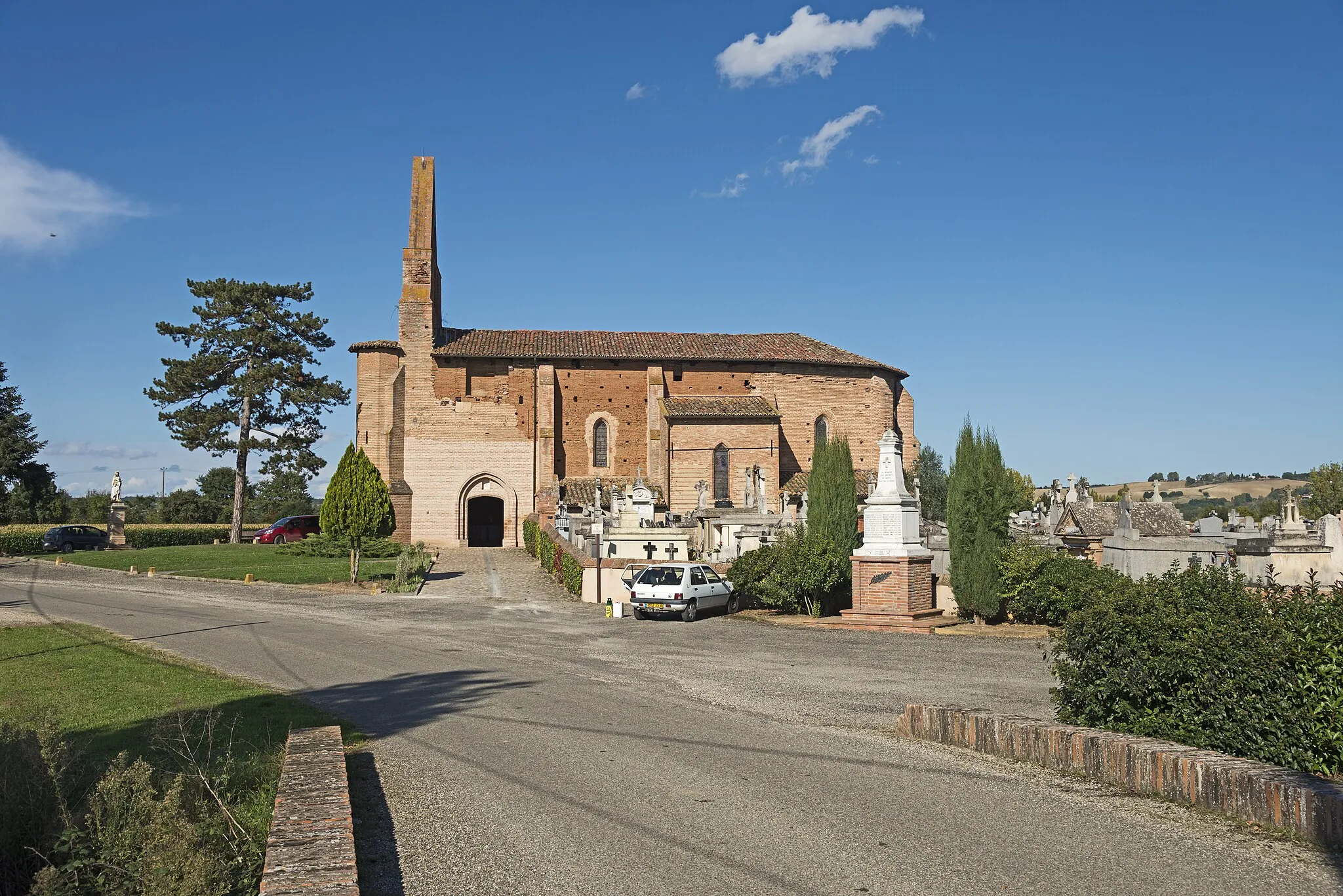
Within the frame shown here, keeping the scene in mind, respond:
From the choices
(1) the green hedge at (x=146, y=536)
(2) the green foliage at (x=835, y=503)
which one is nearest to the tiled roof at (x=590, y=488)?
(1) the green hedge at (x=146, y=536)

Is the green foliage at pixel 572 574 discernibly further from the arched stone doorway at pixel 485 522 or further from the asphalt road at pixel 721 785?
the arched stone doorway at pixel 485 522

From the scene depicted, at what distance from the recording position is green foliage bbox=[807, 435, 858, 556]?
21.4 meters

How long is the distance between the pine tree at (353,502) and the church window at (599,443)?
1941 cm

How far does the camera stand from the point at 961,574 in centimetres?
1781

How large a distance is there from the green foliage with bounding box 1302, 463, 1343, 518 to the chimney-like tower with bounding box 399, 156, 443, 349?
58.2 m

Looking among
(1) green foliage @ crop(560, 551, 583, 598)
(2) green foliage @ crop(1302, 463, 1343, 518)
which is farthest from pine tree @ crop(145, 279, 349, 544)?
(2) green foliage @ crop(1302, 463, 1343, 518)

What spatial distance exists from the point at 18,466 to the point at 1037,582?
52.2 m

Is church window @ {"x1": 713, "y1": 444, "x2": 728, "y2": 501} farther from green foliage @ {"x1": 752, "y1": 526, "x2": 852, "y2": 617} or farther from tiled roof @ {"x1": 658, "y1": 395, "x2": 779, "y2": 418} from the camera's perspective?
green foliage @ {"x1": 752, "y1": 526, "x2": 852, "y2": 617}

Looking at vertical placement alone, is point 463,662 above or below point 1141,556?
below

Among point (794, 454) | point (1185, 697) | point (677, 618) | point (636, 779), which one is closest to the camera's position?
point (1185, 697)

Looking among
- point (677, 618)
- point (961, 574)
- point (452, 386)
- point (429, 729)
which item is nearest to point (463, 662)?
point (429, 729)

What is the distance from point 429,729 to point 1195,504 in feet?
387

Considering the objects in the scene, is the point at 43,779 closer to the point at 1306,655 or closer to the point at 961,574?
the point at 1306,655

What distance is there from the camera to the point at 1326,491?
221 feet
